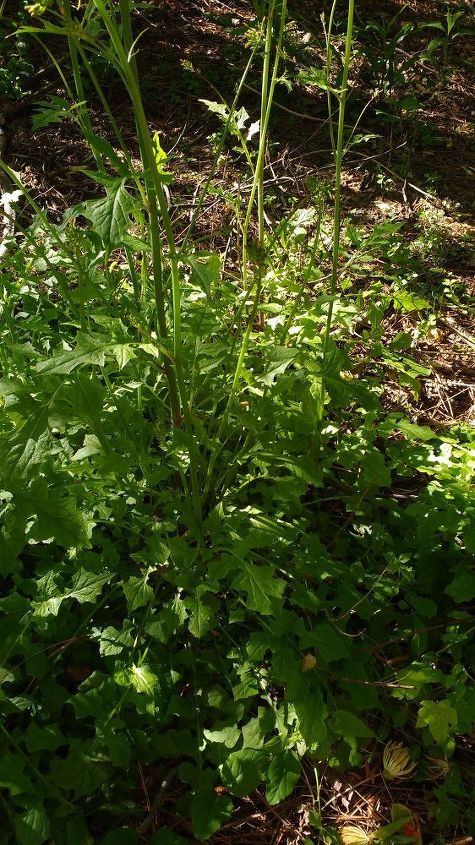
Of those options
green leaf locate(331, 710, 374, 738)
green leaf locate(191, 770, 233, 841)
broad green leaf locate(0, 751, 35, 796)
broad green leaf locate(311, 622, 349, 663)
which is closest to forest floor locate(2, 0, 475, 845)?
broad green leaf locate(311, 622, 349, 663)

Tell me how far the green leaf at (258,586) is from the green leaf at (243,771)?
0.37m

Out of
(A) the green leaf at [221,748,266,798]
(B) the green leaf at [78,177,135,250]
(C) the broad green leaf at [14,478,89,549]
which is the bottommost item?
(A) the green leaf at [221,748,266,798]

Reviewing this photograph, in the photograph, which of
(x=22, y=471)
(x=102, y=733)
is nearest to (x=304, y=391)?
(x=22, y=471)

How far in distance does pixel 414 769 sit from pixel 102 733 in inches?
30.9

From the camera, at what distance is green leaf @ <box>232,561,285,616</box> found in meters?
1.43

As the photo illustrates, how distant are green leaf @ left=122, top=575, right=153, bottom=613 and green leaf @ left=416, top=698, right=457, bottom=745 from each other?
2.22ft

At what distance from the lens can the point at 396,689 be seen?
5.49 feet

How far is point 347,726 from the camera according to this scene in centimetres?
156

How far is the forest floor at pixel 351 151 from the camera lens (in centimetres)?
282

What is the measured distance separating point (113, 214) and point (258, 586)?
81 cm

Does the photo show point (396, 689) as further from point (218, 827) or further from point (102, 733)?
point (102, 733)

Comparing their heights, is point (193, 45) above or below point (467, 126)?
above

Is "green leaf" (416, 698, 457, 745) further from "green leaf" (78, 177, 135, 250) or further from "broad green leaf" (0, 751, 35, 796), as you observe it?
"green leaf" (78, 177, 135, 250)

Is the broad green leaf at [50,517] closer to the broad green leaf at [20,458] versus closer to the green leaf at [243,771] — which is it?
the broad green leaf at [20,458]
